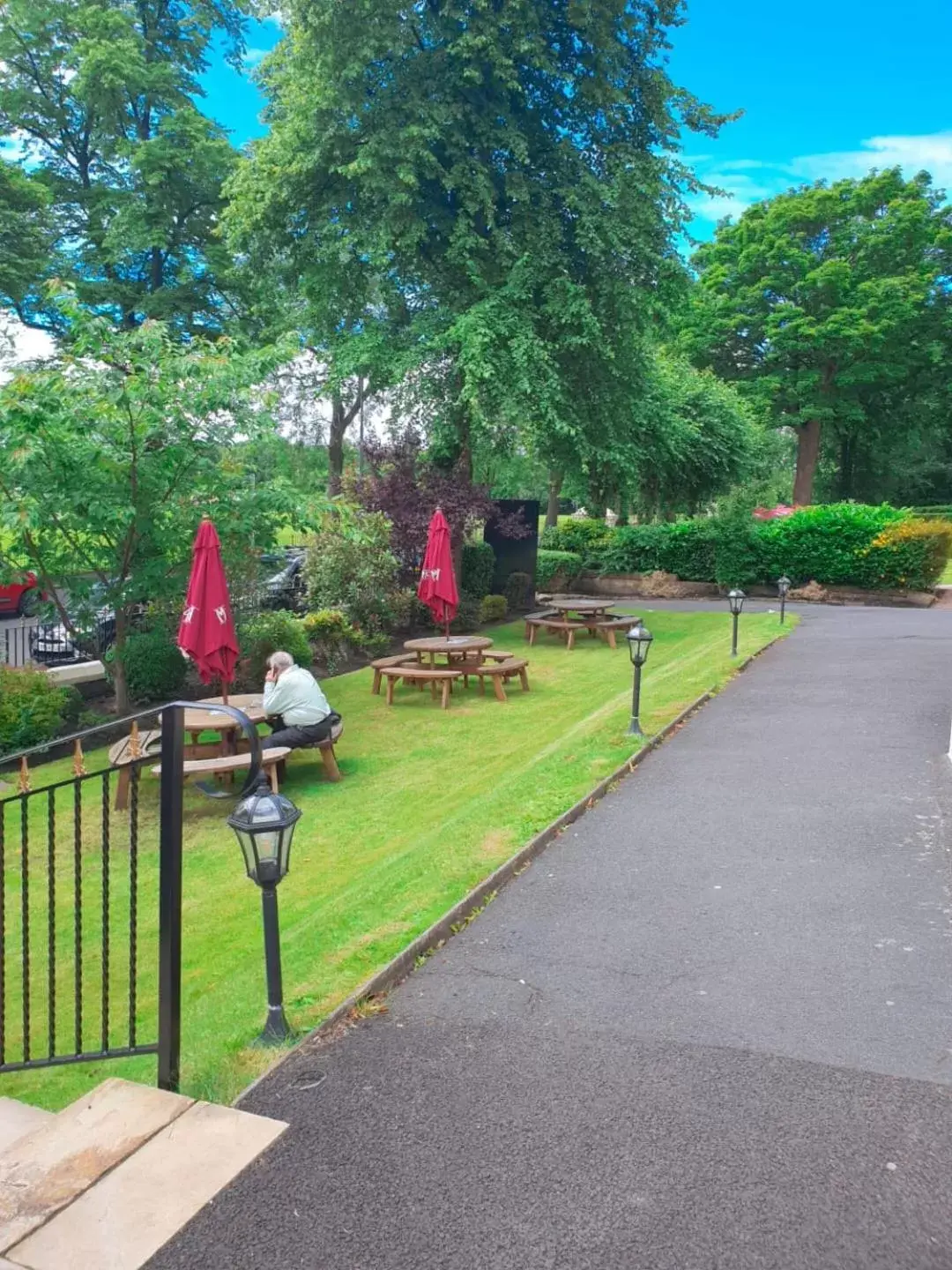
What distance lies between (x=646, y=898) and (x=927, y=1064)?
201 centimetres

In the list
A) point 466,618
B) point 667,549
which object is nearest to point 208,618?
point 466,618

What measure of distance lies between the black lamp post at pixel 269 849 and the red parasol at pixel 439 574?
9.24 m

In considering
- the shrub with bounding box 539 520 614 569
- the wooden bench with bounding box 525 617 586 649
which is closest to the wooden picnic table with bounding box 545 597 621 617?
the wooden bench with bounding box 525 617 586 649

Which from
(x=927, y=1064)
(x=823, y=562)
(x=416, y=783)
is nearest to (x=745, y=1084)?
(x=927, y=1064)

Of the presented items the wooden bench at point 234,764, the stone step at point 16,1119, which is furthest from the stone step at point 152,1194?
the wooden bench at point 234,764

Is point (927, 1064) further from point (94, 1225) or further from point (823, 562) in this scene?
point (823, 562)

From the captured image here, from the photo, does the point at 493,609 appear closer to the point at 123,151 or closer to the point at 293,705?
the point at 293,705

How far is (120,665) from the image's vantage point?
11.8 m

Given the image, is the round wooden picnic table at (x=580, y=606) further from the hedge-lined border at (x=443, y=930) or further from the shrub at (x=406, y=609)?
the hedge-lined border at (x=443, y=930)

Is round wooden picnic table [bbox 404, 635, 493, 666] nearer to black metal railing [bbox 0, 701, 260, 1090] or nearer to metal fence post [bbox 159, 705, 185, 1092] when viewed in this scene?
black metal railing [bbox 0, 701, 260, 1090]

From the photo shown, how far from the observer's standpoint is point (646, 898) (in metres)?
5.62

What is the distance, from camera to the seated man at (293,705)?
357 inches

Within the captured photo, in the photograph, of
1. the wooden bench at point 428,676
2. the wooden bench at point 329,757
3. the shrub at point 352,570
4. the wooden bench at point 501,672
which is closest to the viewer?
the wooden bench at point 329,757

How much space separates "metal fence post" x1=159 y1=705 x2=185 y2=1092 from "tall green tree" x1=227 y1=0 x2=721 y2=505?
13.6 m
